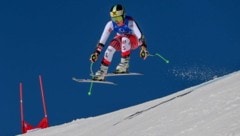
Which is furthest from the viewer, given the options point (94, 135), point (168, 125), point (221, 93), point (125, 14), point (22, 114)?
point (22, 114)

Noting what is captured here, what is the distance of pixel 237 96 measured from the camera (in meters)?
3.75

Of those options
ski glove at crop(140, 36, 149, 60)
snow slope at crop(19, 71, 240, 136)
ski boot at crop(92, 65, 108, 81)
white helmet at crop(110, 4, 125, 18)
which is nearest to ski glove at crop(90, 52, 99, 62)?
ski boot at crop(92, 65, 108, 81)

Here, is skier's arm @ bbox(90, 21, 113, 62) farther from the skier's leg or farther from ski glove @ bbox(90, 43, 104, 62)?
the skier's leg

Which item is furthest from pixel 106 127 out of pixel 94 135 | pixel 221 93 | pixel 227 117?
pixel 227 117

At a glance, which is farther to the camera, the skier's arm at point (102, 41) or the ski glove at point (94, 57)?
the ski glove at point (94, 57)

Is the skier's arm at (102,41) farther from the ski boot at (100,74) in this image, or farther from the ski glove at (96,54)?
the ski boot at (100,74)

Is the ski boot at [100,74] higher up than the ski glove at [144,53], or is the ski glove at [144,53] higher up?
the ski glove at [144,53]

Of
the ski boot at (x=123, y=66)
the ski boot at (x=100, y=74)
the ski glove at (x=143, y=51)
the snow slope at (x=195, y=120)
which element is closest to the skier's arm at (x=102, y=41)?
the ski boot at (x=100, y=74)

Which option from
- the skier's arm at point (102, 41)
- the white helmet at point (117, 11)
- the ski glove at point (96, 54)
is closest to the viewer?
the white helmet at point (117, 11)

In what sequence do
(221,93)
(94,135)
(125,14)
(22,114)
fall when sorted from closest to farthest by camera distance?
(221,93)
(94,135)
(125,14)
(22,114)

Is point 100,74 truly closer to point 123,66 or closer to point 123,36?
point 123,66

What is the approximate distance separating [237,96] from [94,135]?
1329mm

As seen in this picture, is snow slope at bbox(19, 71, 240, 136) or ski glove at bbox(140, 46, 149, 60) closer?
snow slope at bbox(19, 71, 240, 136)

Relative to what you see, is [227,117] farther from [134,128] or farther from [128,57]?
[128,57]
